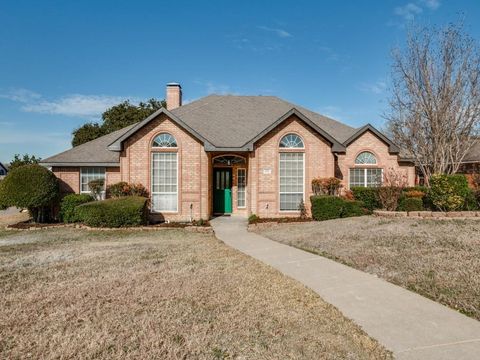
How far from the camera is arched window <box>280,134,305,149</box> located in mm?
17297

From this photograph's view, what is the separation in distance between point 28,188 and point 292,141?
12.6m

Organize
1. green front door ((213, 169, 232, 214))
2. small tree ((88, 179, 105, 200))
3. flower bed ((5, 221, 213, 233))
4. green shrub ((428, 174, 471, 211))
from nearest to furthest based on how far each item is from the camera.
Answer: flower bed ((5, 221, 213, 233)) → green shrub ((428, 174, 471, 211)) → small tree ((88, 179, 105, 200)) → green front door ((213, 169, 232, 214))

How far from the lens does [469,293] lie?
18.1 ft

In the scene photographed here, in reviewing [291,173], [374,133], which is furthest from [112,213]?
[374,133]

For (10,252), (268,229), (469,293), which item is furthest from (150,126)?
(469,293)

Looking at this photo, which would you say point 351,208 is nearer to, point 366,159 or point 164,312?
point 366,159

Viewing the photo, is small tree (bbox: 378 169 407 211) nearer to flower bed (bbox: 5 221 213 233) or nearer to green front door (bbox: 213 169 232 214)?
green front door (bbox: 213 169 232 214)

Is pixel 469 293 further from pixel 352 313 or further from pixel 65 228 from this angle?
pixel 65 228

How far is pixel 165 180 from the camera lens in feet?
55.7

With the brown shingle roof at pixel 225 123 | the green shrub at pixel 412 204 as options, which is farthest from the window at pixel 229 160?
the green shrub at pixel 412 204

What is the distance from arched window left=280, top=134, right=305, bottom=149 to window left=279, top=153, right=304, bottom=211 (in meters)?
0.39

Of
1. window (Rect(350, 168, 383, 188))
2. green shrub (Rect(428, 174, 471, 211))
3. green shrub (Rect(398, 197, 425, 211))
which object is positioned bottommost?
green shrub (Rect(398, 197, 425, 211))

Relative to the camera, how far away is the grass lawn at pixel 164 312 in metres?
3.89

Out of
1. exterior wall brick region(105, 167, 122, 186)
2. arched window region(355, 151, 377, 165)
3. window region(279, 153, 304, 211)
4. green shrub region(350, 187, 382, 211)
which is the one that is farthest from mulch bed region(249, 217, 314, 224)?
exterior wall brick region(105, 167, 122, 186)
